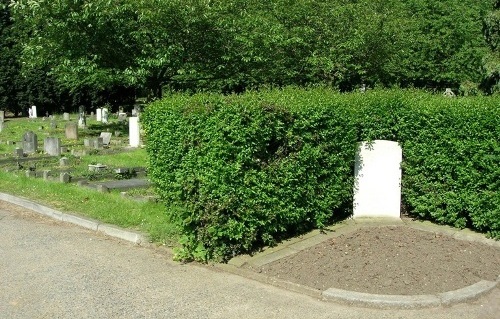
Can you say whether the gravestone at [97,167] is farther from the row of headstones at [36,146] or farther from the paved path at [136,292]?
the paved path at [136,292]

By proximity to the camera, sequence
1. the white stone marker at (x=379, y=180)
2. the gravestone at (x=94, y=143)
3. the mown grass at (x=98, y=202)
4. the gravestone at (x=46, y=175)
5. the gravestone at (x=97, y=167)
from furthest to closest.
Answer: the gravestone at (x=94, y=143)
the gravestone at (x=97, y=167)
the gravestone at (x=46, y=175)
the white stone marker at (x=379, y=180)
the mown grass at (x=98, y=202)

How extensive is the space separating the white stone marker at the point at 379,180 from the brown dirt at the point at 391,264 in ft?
2.84

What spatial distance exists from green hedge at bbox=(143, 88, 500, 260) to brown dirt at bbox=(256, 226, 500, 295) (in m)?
0.63

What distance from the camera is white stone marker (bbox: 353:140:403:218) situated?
8984 millimetres

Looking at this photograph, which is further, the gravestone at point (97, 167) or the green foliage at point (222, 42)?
the green foliage at point (222, 42)

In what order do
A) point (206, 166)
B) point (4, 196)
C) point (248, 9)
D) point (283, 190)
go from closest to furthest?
point (206, 166)
point (283, 190)
point (4, 196)
point (248, 9)

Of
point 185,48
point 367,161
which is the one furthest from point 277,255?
point 185,48

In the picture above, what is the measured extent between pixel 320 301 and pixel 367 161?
11.7 ft

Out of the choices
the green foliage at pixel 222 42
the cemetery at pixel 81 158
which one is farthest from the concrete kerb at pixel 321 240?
the green foliage at pixel 222 42

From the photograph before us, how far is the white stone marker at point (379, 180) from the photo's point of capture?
8.98 m

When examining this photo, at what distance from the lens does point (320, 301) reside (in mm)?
5910

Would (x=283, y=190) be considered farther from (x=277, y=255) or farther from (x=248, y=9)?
(x=248, y=9)

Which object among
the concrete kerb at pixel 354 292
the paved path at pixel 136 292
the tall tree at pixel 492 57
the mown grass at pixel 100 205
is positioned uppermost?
the tall tree at pixel 492 57

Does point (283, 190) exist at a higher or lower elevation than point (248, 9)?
lower
